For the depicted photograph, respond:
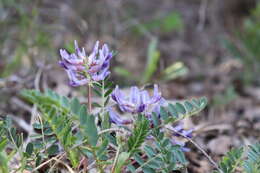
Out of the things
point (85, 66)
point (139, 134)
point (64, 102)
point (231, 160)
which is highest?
point (85, 66)

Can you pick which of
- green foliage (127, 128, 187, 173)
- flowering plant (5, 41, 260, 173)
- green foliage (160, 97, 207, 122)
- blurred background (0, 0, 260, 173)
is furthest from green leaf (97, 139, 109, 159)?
blurred background (0, 0, 260, 173)

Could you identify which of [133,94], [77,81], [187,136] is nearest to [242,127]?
[187,136]

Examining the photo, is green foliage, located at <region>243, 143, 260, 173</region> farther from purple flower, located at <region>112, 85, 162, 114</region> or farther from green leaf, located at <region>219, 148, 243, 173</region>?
purple flower, located at <region>112, 85, 162, 114</region>

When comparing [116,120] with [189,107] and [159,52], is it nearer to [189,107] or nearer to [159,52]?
[189,107]

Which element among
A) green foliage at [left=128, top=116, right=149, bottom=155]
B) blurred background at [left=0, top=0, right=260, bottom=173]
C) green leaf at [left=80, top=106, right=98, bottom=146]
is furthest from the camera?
blurred background at [left=0, top=0, right=260, bottom=173]

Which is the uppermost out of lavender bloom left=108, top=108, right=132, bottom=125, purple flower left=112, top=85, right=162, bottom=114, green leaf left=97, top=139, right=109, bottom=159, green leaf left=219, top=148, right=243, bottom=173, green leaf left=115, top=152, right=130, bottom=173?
purple flower left=112, top=85, right=162, bottom=114

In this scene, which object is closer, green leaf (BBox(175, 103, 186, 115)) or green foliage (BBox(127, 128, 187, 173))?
green foliage (BBox(127, 128, 187, 173))

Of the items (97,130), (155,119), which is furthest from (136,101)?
(97,130)

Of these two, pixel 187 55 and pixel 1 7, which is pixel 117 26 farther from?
→ pixel 187 55

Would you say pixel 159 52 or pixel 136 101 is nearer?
pixel 136 101
